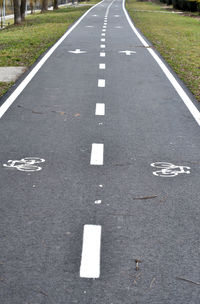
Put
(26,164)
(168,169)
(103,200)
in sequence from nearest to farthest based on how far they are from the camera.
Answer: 1. (103,200)
2. (168,169)
3. (26,164)

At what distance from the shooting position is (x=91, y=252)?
16.2 feet

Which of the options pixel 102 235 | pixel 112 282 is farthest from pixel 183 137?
pixel 112 282

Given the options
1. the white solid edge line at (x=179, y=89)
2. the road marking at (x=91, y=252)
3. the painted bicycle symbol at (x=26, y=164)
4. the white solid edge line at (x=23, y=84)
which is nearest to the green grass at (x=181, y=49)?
the white solid edge line at (x=179, y=89)

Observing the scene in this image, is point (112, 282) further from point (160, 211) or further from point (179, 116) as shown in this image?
point (179, 116)

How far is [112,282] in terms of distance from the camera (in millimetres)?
4422

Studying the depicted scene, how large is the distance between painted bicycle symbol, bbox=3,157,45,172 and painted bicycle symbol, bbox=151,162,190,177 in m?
1.58

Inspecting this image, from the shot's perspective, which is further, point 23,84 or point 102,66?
point 102,66

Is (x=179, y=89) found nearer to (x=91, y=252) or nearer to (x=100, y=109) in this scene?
(x=100, y=109)

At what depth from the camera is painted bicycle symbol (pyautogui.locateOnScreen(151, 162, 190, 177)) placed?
7097 millimetres

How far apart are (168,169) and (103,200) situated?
1.44 m

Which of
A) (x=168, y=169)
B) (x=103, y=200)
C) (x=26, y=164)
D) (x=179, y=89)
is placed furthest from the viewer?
(x=179, y=89)

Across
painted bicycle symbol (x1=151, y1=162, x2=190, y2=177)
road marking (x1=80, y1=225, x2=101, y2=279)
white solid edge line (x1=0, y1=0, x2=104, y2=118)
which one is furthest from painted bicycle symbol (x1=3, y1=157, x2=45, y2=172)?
white solid edge line (x1=0, y1=0, x2=104, y2=118)

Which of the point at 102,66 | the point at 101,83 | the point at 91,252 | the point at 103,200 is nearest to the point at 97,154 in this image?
the point at 103,200

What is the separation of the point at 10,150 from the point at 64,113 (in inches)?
104
